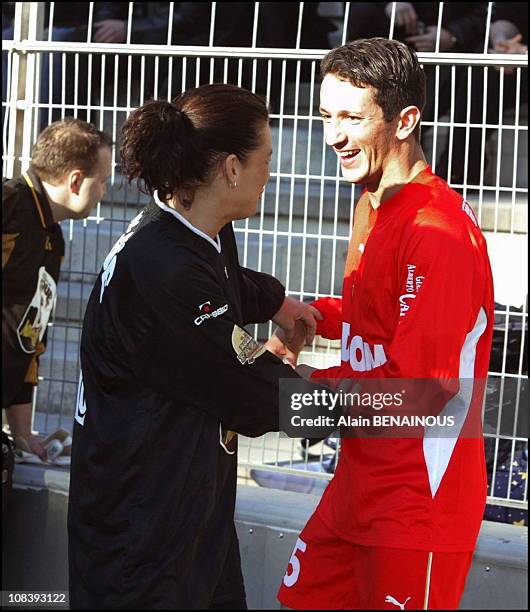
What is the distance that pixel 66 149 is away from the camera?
13.9ft

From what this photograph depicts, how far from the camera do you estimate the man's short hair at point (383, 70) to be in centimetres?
283

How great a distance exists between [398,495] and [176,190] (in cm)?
98

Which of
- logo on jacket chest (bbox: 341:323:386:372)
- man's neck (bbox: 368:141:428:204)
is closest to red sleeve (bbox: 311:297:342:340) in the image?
logo on jacket chest (bbox: 341:323:386:372)

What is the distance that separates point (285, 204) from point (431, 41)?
7.13 feet

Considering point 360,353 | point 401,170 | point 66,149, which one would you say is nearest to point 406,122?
point 401,170

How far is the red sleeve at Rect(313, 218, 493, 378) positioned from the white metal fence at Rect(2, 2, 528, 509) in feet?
4.52

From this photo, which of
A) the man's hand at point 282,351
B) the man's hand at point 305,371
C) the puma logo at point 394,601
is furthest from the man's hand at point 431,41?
the puma logo at point 394,601

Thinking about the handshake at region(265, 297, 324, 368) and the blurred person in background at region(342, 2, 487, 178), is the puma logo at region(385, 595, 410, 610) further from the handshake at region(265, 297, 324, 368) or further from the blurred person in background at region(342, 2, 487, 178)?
the blurred person in background at region(342, 2, 487, 178)

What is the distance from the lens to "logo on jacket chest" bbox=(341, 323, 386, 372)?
2.86 meters

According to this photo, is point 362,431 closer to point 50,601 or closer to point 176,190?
point 176,190

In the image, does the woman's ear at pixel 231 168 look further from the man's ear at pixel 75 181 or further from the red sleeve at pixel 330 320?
the man's ear at pixel 75 181

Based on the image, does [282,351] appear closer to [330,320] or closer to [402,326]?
[330,320]

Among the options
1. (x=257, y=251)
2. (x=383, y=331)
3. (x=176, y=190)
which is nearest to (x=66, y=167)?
(x=257, y=251)

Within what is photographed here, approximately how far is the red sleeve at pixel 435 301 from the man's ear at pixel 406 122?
0.28m
